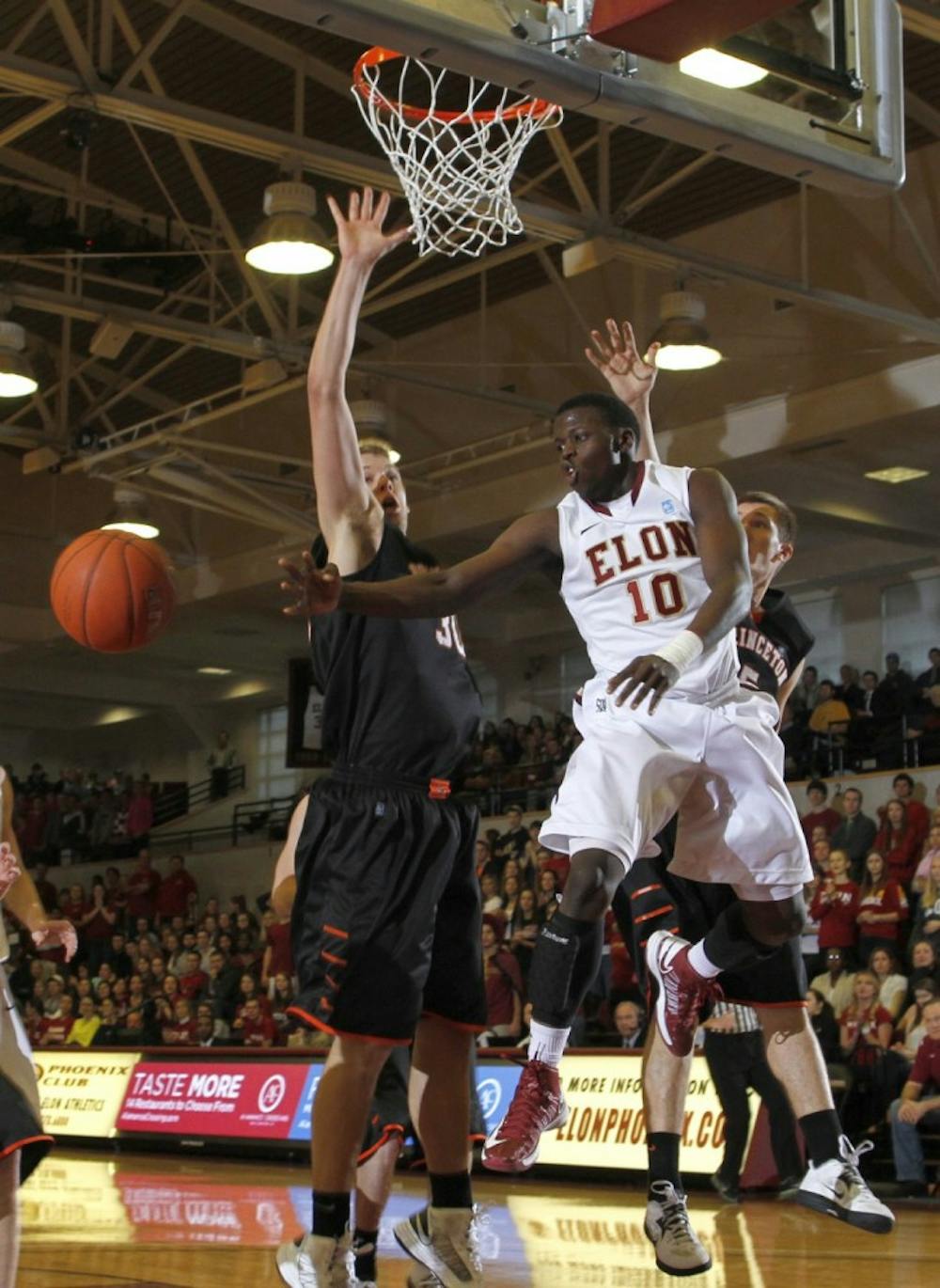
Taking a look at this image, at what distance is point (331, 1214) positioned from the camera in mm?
4906

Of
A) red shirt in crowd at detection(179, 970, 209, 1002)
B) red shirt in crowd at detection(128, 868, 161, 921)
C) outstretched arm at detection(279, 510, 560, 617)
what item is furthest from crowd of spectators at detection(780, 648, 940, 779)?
outstretched arm at detection(279, 510, 560, 617)

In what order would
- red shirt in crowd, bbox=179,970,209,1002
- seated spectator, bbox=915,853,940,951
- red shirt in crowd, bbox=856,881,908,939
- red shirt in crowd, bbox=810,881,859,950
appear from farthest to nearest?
red shirt in crowd, bbox=179,970,209,1002 → red shirt in crowd, bbox=810,881,859,950 → red shirt in crowd, bbox=856,881,908,939 → seated spectator, bbox=915,853,940,951

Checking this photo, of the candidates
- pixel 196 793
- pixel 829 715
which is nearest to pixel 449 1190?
pixel 829 715

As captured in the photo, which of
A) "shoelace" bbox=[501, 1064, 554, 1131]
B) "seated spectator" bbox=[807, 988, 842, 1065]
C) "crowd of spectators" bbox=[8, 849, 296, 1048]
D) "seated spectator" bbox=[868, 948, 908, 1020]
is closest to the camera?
"shoelace" bbox=[501, 1064, 554, 1131]

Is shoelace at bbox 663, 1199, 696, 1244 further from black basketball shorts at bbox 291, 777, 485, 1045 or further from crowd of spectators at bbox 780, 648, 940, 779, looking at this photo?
crowd of spectators at bbox 780, 648, 940, 779

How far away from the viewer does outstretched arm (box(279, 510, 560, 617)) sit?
4535 millimetres

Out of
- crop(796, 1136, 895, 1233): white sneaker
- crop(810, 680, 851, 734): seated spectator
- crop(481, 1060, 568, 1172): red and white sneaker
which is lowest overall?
crop(796, 1136, 895, 1233): white sneaker

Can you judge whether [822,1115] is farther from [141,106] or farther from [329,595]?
[141,106]

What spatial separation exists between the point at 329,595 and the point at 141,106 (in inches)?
379

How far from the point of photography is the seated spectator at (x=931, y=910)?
12158 mm

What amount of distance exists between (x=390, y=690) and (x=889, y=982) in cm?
821

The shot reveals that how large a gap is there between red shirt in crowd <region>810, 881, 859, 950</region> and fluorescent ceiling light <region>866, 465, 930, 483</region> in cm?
706

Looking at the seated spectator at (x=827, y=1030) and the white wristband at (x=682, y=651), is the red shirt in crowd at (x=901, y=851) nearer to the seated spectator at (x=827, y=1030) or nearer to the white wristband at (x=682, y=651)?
the seated spectator at (x=827, y=1030)

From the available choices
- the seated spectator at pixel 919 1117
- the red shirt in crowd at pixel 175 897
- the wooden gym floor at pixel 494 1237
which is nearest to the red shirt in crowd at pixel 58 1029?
the red shirt in crowd at pixel 175 897
